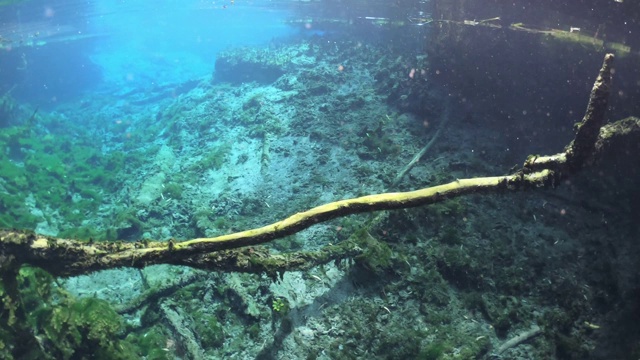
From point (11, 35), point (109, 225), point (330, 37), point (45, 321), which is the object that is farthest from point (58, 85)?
point (45, 321)

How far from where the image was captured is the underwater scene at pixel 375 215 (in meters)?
5.02

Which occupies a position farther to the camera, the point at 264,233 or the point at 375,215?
the point at 375,215

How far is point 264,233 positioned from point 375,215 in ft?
15.4

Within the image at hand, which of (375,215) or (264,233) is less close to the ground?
(264,233)

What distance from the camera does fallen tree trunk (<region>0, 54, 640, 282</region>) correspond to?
3979 mm

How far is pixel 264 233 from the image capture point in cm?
399

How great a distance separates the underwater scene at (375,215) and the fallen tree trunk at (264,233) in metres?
0.03

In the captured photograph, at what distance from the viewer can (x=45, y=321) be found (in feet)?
18.5

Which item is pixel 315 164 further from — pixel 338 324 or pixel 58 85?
pixel 58 85

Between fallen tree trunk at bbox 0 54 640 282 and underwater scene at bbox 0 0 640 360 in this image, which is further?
underwater scene at bbox 0 0 640 360

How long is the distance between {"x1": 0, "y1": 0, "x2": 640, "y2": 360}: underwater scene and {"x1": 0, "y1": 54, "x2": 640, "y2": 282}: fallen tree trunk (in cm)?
3

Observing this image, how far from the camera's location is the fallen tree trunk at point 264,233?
3979 millimetres

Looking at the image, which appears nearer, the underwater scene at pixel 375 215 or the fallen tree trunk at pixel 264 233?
the fallen tree trunk at pixel 264 233

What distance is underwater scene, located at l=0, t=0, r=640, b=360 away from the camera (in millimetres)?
5023
